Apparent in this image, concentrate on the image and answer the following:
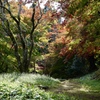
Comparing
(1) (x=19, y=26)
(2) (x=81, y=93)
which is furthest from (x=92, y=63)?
(2) (x=81, y=93)

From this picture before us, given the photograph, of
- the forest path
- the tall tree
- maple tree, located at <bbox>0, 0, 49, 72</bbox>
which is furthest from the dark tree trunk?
the forest path

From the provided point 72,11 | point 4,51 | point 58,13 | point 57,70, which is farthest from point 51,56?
point 72,11

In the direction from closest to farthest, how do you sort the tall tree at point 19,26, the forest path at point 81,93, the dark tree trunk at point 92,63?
the forest path at point 81,93 → the tall tree at point 19,26 → the dark tree trunk at point 92,63

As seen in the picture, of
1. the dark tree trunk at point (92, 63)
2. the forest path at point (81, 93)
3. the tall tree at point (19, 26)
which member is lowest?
the forest path at point (81, 93)

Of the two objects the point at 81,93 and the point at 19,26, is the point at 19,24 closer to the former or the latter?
the point at 19,26

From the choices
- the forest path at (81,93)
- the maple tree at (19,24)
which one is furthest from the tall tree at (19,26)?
the forest path at (81,93)

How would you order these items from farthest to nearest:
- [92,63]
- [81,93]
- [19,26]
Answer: [92,63] < [19,26] < [81,93]

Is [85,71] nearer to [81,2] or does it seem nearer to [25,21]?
[25,21]

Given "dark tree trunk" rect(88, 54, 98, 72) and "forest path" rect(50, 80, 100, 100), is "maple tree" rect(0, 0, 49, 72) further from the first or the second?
"forest path" rect(50, 80, 100, 100)

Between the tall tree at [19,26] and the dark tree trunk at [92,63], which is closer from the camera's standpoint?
the tall tree at [19,26]

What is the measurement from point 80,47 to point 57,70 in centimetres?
1505

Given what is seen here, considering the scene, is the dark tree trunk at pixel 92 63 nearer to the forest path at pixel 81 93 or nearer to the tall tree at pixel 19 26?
the tall tree at pixel 19 26

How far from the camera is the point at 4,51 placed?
78.1ft

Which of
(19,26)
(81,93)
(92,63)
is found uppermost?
(19,26)
